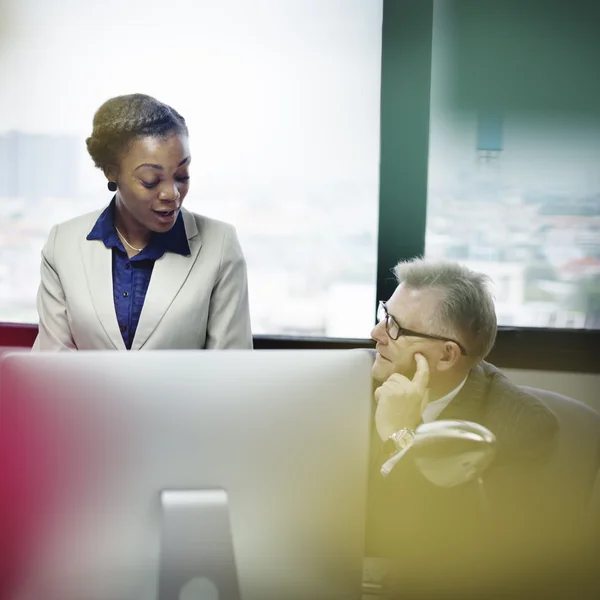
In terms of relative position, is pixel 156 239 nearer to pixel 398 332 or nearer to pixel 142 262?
pixel 142 262

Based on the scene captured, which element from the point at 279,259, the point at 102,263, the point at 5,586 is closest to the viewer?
the point at 5,586

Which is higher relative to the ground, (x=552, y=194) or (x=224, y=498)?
(x=552, y=194)

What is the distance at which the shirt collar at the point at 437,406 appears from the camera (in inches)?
67.7

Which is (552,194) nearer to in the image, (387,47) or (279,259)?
(387,47)

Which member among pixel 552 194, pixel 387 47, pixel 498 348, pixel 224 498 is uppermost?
pixel 387 47

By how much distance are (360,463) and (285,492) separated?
11cm

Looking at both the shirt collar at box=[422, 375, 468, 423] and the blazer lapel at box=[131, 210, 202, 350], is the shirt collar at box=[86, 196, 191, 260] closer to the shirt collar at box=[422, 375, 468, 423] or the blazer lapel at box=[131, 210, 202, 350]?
the blazer lapel at box=[131, 210, 202, 350]

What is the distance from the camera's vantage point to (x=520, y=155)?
2756 mm

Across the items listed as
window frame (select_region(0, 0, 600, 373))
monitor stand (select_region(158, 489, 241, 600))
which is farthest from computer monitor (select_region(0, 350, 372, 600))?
window frame (select_region(0, 0, 600, 373))

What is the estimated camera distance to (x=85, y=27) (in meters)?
2.98

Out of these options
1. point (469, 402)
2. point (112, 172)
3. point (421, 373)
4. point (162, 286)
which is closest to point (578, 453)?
point (469, 402)

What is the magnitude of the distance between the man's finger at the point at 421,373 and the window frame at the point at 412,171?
109 centimetres

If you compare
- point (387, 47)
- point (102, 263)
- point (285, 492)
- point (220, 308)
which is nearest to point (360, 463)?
point (285, 492)

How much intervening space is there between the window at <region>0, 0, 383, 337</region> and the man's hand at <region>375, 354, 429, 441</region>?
3.89 feet
